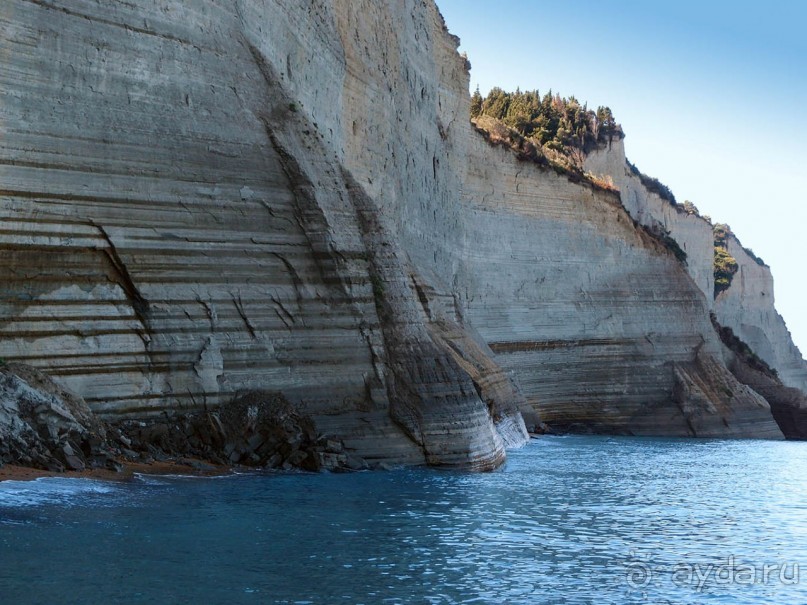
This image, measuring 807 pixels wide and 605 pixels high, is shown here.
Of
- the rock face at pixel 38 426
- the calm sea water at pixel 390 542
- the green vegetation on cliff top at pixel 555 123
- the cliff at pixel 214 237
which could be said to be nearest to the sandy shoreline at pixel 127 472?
the rock face at pixel 38 426

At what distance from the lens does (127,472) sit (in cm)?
1395

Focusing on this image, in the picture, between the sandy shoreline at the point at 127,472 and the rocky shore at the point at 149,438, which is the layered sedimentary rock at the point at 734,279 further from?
the sandy shoreline at the point at 127,472

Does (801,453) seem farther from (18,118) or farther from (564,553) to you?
(18,118)

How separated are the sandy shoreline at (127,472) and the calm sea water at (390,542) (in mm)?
290

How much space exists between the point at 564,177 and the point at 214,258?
76.6 feet

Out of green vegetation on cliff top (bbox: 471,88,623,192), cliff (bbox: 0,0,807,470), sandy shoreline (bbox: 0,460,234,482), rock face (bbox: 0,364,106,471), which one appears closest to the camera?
sandy shoreline (bbox: 0,460,234,482)

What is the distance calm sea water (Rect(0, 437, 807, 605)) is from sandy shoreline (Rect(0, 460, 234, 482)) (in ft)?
0.95

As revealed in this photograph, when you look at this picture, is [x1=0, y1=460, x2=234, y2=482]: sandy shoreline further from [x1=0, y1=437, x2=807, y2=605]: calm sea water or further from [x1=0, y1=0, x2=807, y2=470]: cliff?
[x1=0, y1=0, x2=807, y2=470]: cliff

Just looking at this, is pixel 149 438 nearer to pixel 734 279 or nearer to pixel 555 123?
pixel 555 123

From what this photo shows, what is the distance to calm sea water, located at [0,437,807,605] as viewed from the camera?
8781 millimetres

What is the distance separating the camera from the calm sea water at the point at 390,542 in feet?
28.8

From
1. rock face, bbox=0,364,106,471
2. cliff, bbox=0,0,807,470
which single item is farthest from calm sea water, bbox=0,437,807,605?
cliff, bbox=0,0,807,470

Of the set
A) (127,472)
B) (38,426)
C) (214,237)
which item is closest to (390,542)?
(127,472)

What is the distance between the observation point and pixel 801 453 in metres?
29.5
